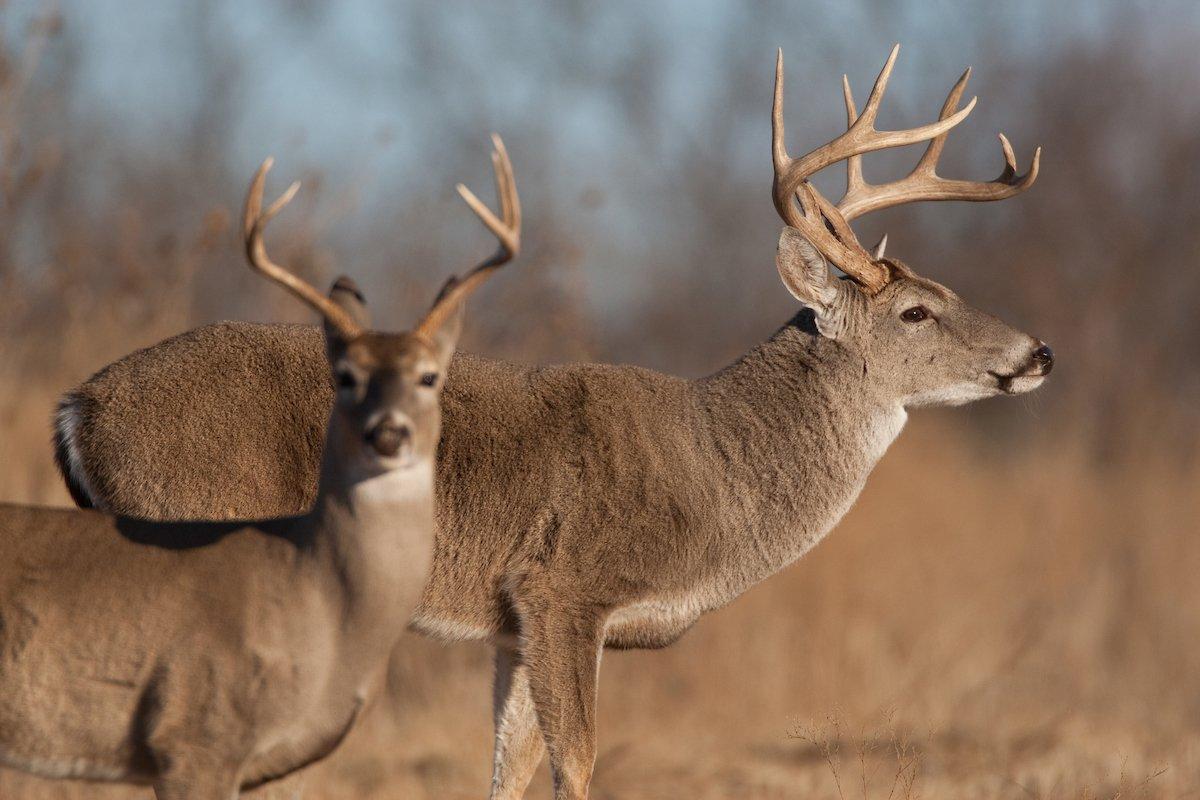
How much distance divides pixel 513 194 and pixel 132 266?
227 inches

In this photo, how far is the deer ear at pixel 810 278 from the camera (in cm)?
771

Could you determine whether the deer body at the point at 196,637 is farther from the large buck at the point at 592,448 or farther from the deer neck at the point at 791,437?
the deer neck at the point at 791,437

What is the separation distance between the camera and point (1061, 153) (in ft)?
79.4

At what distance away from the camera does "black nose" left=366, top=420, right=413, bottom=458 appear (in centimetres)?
488

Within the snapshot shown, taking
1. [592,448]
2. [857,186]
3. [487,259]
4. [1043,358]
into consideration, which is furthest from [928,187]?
[487,259]

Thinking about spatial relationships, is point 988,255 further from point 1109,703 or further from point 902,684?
point 902,684

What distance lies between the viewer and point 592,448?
725 cm

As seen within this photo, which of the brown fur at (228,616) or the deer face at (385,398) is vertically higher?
the deer face at (385,398)

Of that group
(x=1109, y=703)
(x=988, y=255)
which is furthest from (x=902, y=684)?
(x=988, y=255)

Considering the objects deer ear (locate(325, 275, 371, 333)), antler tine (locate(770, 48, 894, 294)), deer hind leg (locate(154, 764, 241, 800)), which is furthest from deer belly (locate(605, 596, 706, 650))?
deer hind leg (locate(154, 764, 241, 800))

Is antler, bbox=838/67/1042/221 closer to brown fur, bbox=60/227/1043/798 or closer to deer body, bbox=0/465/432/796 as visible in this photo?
brown fur, bbox=60/227/1043/798

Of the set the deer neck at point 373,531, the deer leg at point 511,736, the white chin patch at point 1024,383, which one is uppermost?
the white chin patch at point 1024,383

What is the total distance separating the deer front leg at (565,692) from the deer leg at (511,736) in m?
0.34

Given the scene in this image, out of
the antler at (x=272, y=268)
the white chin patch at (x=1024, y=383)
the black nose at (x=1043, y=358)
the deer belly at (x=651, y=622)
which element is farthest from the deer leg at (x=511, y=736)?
the black nose at (x=1043, y=358)
